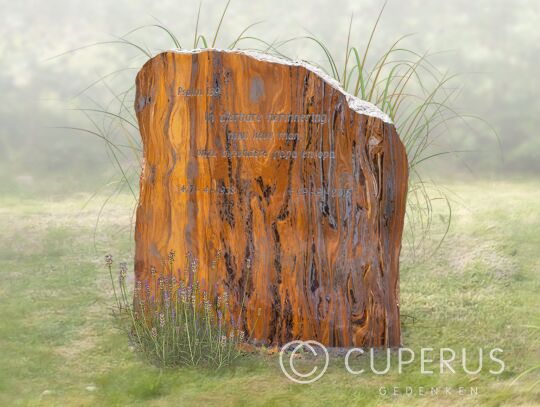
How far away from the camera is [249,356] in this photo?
4523 millimetres

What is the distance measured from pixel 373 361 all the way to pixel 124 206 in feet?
11.8

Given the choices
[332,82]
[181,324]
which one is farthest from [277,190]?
[181,324]

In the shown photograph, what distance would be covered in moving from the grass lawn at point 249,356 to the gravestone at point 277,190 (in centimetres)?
32

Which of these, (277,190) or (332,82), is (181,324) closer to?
(277,190)

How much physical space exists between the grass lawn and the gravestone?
318mm

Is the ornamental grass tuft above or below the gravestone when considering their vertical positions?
below

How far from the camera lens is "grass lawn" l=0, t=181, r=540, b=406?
4.16m

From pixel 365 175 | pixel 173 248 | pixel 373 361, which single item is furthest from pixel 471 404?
pixel 173 248

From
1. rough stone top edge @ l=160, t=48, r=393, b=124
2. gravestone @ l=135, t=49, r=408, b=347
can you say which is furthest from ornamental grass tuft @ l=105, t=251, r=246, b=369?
rough stone top edge @ l=160, t=48, r=393, b=124

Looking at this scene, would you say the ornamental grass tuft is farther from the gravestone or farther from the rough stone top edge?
the rough stone top edge

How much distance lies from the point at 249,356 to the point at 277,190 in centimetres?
86

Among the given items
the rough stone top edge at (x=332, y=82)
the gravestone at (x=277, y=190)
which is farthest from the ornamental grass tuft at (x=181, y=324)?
the rough stone top edge at (x=332, y=82)

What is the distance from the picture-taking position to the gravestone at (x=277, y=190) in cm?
442

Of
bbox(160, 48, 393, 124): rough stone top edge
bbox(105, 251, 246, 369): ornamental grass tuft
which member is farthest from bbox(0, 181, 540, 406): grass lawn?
bbox(160, 48, 393, 124): rough stone top edge
